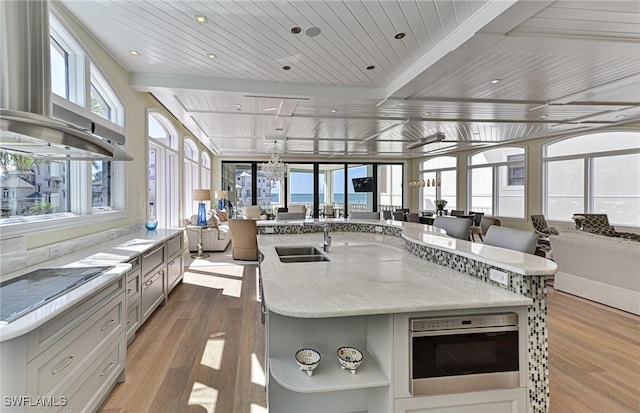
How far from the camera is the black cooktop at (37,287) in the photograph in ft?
4.77

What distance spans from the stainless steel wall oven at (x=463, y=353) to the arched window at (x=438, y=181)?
32.3 ft

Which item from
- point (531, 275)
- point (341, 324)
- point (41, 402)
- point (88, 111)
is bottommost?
point (41, 402)

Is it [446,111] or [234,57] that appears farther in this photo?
[446,111]

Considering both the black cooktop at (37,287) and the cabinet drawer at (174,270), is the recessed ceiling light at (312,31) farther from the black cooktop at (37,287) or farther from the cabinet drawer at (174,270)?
the cabinet drawer at (174,270)

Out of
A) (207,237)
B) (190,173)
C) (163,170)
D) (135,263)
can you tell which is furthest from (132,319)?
(190,173)

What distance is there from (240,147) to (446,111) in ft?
20.6

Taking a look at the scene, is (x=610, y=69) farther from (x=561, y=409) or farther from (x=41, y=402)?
(x=41, y=402)

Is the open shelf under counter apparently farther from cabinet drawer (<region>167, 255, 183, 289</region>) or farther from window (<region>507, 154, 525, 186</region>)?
window (<region>507, 154, 525, 186</region>)

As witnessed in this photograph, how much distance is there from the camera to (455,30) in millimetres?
2930

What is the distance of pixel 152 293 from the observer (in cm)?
352

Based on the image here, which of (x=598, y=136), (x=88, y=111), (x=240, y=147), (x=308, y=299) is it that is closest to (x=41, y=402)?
(x=308, y=299)

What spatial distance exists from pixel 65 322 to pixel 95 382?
2.05 ft

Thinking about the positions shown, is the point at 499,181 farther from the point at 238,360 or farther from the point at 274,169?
the point at 238,360

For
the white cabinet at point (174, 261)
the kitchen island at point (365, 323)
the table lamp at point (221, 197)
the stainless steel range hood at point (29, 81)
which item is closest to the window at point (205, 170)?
the table lamp at point (221, 197)
